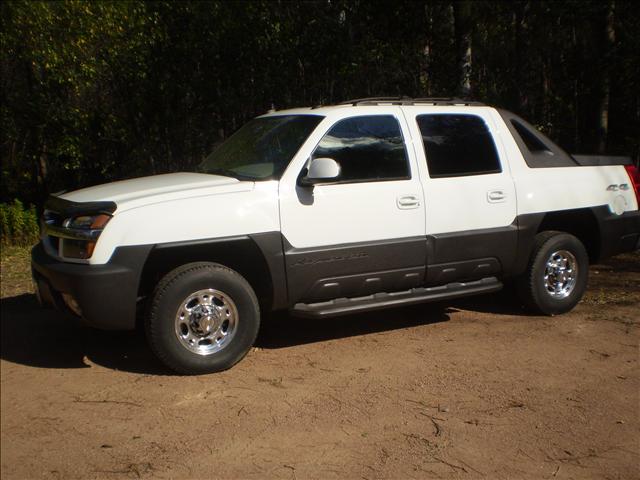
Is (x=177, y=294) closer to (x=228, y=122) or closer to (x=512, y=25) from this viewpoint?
(x=228, y=122)

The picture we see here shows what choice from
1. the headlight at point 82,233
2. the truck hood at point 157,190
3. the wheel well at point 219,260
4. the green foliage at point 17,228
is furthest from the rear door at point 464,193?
the green foliage at point 17,228

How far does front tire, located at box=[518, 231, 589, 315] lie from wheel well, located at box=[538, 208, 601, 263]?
0.47 ft

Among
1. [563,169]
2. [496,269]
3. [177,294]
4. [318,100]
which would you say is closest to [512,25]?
[318,100]

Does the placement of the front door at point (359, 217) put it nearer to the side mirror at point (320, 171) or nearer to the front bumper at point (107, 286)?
the side mirror at point (320, 171)

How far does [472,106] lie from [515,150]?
0.55 metres

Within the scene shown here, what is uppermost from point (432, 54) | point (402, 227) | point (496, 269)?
point (432, 54)

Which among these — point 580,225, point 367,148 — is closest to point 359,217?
point 367,148

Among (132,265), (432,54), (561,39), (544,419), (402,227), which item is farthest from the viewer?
(561,39)

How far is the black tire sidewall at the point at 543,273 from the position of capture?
6.71m

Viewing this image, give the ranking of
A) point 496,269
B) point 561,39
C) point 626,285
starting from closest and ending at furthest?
point 496,269, point 626,285, point 561,39

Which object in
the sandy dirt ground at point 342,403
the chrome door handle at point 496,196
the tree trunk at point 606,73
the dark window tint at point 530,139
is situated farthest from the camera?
the tree trunk at point 606,73

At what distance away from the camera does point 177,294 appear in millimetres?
5090

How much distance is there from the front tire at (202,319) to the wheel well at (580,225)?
305 cm

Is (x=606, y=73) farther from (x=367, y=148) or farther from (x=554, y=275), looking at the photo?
(x=367, y=148)
